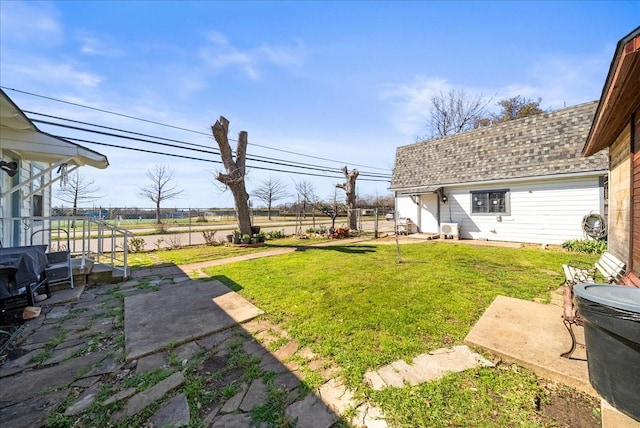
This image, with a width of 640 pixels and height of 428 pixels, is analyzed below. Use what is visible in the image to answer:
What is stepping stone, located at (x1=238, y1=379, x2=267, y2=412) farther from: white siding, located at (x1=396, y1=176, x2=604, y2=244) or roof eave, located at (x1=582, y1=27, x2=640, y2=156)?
white siding, located at (x1=396, y1=176, x2=604, y2=244)

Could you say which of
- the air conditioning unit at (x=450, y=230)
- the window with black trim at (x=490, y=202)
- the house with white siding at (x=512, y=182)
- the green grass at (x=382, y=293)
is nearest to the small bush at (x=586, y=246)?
the house with white siding at (x=512, y=182)

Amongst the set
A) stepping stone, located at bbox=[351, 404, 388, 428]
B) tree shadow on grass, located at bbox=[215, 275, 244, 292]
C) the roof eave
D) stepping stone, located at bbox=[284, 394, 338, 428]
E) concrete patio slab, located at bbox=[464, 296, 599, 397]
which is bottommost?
stepping stone, located at bbox=[284, 394, 338, 428]

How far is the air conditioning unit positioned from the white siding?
356mm

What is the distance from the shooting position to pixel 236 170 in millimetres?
11023

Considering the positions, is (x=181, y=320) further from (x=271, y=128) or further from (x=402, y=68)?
(x=271, y=128)

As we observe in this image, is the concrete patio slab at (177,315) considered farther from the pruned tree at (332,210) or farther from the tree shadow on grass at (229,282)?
the pruned tree at (332,210)

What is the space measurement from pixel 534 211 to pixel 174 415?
41.3 ft

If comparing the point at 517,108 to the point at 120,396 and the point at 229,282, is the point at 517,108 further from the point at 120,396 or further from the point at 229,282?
the point at 120,396

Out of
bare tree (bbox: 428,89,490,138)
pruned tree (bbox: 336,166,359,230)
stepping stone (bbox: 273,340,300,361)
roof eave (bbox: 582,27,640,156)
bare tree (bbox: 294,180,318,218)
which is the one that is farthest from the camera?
bare tree (bbox: 428,89,490,138)

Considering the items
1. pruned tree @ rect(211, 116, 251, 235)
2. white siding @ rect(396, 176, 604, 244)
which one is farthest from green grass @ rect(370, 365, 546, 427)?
pruned tree @ rect(211, 116, 251, 235)

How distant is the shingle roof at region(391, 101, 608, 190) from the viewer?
364 inches

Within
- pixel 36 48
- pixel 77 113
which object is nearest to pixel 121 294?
pixel 36 48

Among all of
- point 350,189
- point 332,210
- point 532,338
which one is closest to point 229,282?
point 532,338

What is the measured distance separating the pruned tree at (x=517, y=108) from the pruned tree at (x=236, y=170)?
65.7 ft
